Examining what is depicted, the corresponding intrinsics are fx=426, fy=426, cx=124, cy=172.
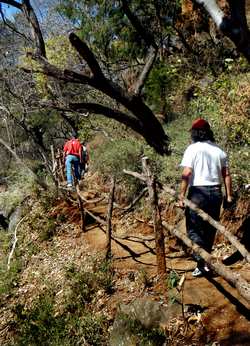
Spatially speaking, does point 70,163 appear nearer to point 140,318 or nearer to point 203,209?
point 203,209

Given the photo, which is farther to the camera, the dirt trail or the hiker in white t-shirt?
the hiker in white t-shirt

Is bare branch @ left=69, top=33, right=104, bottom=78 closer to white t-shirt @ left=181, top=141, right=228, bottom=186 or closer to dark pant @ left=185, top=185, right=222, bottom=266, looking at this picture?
white t-shirt @ left=181, top=141, right=228, bottom=186

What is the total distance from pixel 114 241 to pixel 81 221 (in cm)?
159

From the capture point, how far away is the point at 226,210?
21.2ft

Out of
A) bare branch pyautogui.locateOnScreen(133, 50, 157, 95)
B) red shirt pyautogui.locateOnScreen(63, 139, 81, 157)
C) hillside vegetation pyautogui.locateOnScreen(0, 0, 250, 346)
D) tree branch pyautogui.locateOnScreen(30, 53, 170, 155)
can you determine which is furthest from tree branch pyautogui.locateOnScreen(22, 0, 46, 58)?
red shirt pyautogui.locateOnScreen(63, 139, 81, 157)

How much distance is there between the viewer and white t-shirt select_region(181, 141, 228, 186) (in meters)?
5.12

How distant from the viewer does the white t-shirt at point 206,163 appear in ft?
16.8

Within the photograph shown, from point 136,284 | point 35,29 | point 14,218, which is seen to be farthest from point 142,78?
point 136,284

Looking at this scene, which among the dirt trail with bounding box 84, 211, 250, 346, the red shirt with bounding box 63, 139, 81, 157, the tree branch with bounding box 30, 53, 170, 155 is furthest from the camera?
Result: the red shirt with bounding box 63, 139, 81, 157

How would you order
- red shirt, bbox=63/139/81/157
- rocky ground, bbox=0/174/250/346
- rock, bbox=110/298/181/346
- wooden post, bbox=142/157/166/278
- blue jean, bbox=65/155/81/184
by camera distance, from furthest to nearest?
red shirt, bbox=63/139/81/157 → blue jean, bbox=65/155/81/184 → wooden post, bbox=142/157/166/278 → rock, bbox=110/298/181/346 → rocky ground, bbox=0/174/250/346

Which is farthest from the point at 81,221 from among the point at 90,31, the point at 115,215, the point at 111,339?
the point at 90,31

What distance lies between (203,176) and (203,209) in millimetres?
410

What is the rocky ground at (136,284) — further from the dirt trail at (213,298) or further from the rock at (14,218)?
the rock at (14,218)

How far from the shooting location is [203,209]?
5.20 metres
